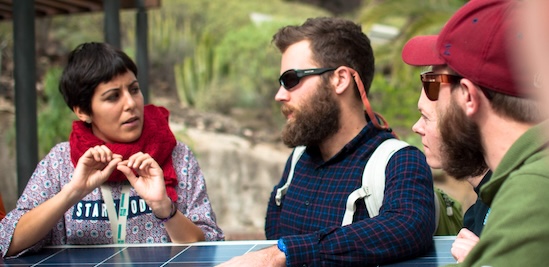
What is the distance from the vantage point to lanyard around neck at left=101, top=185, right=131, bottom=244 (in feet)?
10.9

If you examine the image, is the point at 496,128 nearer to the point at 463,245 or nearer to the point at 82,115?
the point at 463,245

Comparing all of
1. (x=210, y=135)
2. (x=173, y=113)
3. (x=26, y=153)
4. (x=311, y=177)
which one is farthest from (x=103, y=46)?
(x=173, y=113)

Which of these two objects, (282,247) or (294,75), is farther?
(294,75)

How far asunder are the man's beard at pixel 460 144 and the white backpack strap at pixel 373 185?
86cm

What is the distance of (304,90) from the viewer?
3.48 meters

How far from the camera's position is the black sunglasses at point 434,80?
6.93 feet

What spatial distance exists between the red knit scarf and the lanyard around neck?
5 cm

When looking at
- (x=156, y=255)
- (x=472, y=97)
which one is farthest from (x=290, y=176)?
(x=472, y=97)

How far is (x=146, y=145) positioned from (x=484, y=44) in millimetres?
1917

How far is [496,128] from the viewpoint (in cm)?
197

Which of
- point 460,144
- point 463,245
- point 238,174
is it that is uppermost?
point 460,144

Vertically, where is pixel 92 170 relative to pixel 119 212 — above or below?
above

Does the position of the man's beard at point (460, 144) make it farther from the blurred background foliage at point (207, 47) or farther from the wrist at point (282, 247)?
the blurred background foliage at point (207, 47)

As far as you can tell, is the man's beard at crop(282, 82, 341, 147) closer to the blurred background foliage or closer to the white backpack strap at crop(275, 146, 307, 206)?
the white backpack strap at crop(275, 146, 307, 206)
